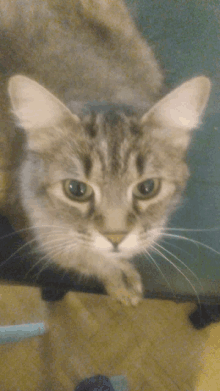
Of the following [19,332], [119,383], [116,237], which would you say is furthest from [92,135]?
[119,383]

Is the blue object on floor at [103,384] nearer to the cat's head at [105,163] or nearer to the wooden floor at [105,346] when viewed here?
the wooden floor at [105,346]

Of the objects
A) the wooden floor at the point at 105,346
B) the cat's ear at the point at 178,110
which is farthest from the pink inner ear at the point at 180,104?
the wooden floor at the point at 105,346

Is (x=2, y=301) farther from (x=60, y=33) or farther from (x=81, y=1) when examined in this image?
(x=81, y=1)

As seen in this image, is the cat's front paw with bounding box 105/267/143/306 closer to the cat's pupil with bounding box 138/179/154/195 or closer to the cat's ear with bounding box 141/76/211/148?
the cat's pupil with bounding box 138/179/154/195

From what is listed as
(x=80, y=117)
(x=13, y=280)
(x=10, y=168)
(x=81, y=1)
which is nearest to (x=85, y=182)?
(x=80, y=117)

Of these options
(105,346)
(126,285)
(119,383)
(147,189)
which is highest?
(147,189)

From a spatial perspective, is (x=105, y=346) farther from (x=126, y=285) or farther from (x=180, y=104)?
(x=180, y=104)

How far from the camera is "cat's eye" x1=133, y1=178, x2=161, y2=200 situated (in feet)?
2.63

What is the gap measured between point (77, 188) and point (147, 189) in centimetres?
20

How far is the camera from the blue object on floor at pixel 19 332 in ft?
3.39

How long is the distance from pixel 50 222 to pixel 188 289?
0.51 m

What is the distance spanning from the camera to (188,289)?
3.10 feet

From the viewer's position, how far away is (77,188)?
792 mm

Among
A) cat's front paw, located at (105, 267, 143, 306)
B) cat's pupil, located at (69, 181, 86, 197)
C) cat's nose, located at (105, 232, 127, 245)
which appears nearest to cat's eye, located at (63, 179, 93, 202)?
cat's pupil, located at (69, 181, 86, 197)
